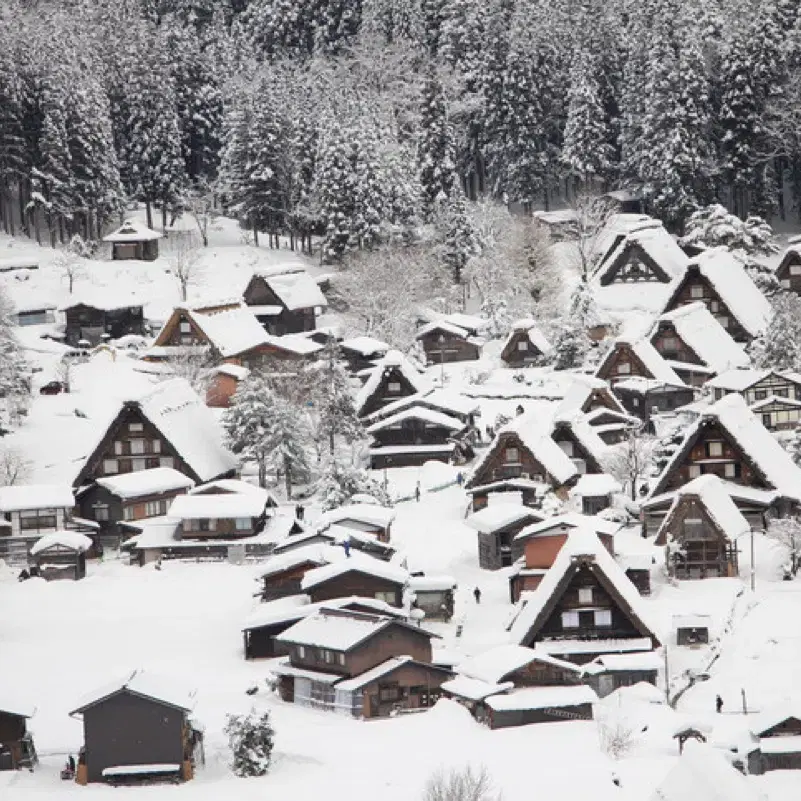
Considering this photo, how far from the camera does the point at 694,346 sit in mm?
70375

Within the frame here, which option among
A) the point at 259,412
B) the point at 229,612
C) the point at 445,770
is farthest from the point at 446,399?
the point at 445,770

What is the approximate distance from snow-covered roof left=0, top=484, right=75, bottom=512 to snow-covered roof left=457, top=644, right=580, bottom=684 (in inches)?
707

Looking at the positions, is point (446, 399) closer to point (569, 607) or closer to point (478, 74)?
point (569, 607)

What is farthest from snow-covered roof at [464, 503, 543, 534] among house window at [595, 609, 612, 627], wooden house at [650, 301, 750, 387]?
wooden house at [650, 301, 750, 387]

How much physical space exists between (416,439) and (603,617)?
731 inches

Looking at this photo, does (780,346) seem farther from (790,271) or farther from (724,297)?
(790,271)

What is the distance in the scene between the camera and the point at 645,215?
8706 centimetres

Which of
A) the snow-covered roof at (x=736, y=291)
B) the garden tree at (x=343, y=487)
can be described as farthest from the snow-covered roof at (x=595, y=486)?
the snow-covered roof at (x=736, y=291)

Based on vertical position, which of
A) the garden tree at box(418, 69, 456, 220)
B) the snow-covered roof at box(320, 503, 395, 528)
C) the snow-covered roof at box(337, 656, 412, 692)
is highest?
the garden tree at box(418, 69, 456, 220)

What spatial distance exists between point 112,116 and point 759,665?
190ft

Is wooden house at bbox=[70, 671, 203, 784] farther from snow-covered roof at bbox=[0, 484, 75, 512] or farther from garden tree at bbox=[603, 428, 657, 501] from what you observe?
garden tree at bbox=[603, 428, 657, 501]

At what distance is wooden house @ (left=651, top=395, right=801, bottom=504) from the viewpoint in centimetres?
5641

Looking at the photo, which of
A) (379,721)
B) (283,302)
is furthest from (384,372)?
(379,721)

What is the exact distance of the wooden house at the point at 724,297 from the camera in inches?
2896
